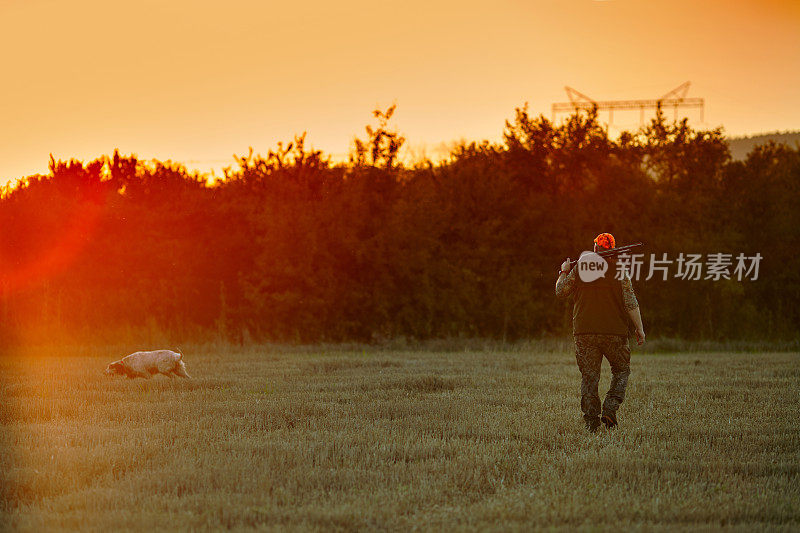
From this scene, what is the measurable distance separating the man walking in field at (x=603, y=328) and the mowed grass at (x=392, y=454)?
0.40 m

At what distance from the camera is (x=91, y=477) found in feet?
30.9

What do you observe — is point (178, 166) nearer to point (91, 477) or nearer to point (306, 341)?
point (306, 341)

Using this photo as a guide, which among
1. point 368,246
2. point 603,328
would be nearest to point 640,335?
point 603,328

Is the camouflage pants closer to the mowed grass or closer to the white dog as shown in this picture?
the mowed grass

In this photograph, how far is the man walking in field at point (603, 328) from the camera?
11859mm

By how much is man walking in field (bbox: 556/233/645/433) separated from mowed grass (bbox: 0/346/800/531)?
15.8 inches

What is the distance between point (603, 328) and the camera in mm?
11844

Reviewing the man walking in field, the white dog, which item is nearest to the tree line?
the white dog

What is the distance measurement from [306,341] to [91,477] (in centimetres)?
1914

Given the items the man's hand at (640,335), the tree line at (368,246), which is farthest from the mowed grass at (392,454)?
the tree line at (368,246)

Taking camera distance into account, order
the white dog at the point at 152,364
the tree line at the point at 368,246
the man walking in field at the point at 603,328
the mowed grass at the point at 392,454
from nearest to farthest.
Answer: the mowed grass at the point at 392,454 < the man walking in field at the point at 603,328 < the white dog at the point at 152,364 < the tree line at the point at 368,246

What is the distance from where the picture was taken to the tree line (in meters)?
28.7

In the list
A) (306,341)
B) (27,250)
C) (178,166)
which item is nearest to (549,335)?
(306,341)

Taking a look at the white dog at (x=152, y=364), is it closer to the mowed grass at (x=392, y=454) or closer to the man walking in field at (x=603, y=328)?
the mowed grass at (x=392, y=454)
